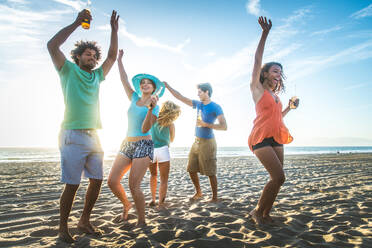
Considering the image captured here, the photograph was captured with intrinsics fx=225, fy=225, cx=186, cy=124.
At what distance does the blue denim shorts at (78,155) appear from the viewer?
2770 mm

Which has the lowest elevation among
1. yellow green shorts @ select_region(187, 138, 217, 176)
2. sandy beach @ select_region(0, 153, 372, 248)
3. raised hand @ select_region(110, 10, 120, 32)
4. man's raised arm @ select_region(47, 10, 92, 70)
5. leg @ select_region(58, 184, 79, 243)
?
sandy beach @ select_region(0, 153, 372, 248)

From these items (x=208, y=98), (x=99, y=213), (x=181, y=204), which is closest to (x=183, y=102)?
(x=208, y=98)

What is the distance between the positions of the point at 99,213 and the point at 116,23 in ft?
10.7

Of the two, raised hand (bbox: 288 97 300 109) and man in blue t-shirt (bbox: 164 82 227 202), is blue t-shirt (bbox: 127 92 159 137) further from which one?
raised hand (bbox: 288 97 300 109)

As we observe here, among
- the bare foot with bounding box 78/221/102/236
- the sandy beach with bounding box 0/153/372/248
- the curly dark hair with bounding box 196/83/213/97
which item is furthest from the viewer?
the curly dark hair with bounding box 196/83/213/97

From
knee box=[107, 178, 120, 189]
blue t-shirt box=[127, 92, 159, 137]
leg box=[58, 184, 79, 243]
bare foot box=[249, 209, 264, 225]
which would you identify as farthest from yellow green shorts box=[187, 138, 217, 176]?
leg box=[58, 184, 79, 243]

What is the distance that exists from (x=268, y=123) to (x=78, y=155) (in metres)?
2.61

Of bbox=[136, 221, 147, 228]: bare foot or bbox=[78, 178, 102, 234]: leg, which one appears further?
bbox=[136, 221, 147, 228]: bare foot

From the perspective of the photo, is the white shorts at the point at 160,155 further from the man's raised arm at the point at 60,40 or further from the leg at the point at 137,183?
the man's raised arm at the point at 60,40

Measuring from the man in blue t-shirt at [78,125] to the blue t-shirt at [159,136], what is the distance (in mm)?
1592

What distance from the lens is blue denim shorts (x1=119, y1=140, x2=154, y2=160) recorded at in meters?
3.41

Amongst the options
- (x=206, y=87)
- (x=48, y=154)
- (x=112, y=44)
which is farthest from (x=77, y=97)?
(x=48, y=154)

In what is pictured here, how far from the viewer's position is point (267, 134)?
324 centimetres

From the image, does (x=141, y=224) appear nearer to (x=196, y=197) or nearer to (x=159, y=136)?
(x=159, y=136)
